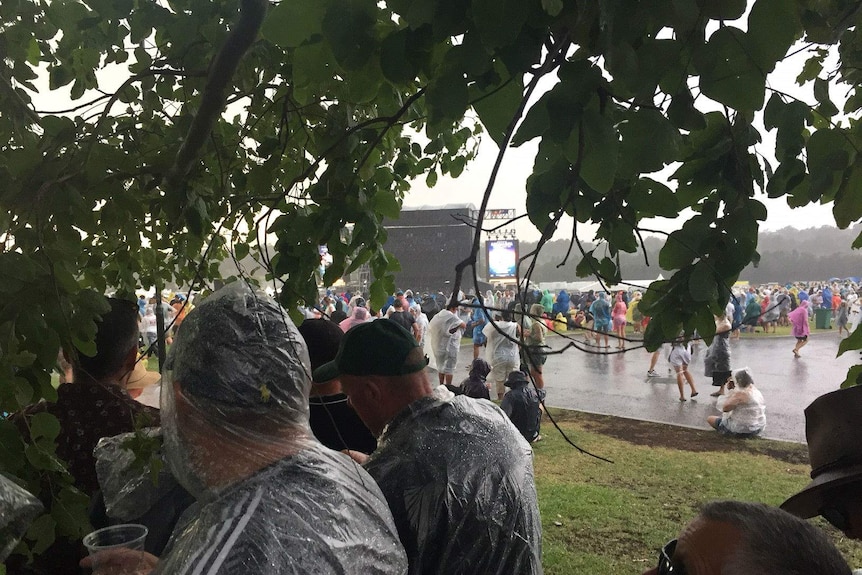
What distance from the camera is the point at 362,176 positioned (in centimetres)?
175

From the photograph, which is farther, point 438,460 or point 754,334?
point 754,334

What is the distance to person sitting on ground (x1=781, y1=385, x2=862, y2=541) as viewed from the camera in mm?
1625

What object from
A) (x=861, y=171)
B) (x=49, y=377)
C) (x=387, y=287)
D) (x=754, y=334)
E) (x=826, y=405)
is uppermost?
(x=861, y=171)

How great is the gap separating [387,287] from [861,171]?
4.38 ft

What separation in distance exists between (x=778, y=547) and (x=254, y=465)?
1.07 metres

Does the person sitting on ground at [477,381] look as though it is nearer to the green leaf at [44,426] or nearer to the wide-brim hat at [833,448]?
the wide-brim hat at [833,448]

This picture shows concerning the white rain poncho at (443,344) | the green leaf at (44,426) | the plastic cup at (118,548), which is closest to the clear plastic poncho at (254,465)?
the plastic cup at (118,548)

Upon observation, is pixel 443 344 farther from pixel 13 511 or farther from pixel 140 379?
pixel 13 511

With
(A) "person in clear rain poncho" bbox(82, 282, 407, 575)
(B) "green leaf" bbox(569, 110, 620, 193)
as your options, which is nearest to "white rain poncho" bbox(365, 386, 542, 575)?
(A) "person in clear rain poncho" bbox(82, 282, 407, 575)

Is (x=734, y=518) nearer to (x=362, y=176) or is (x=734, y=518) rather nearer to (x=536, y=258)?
(x=536, y=258)

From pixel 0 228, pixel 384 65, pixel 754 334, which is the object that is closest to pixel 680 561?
pixel 384 65

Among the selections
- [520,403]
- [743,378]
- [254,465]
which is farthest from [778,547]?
[743,378]

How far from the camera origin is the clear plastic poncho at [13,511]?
3.90 feet

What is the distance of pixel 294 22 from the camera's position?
81cm
